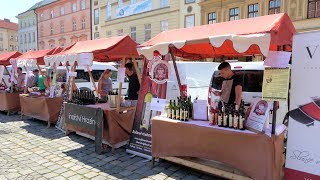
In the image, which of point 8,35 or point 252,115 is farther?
point 8,35

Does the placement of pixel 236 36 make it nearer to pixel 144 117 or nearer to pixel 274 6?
pixel 144 117

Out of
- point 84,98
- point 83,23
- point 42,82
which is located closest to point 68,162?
point 84,98

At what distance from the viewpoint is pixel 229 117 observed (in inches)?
165

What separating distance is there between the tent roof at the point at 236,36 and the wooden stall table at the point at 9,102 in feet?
23.8

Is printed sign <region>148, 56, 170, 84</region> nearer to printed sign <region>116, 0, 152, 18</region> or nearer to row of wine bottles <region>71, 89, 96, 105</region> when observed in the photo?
row of wine bottles <region>71, 89, 96, 105</region>

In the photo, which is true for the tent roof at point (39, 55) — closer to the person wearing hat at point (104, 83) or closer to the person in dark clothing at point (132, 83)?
the person wearing hat at point (104, 83)

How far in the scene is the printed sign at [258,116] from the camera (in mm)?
3920

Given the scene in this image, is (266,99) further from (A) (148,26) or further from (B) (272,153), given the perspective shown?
(A) (148,26)

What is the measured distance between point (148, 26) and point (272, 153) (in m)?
23.3

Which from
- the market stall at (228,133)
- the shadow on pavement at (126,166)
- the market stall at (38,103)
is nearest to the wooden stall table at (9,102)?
the market stall at (38,103)

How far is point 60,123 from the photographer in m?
8.03

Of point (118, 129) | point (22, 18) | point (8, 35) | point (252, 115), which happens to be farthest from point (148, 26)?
point (8, 35)

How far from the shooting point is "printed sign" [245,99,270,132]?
12.9 ft

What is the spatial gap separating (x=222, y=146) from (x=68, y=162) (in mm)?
3076
